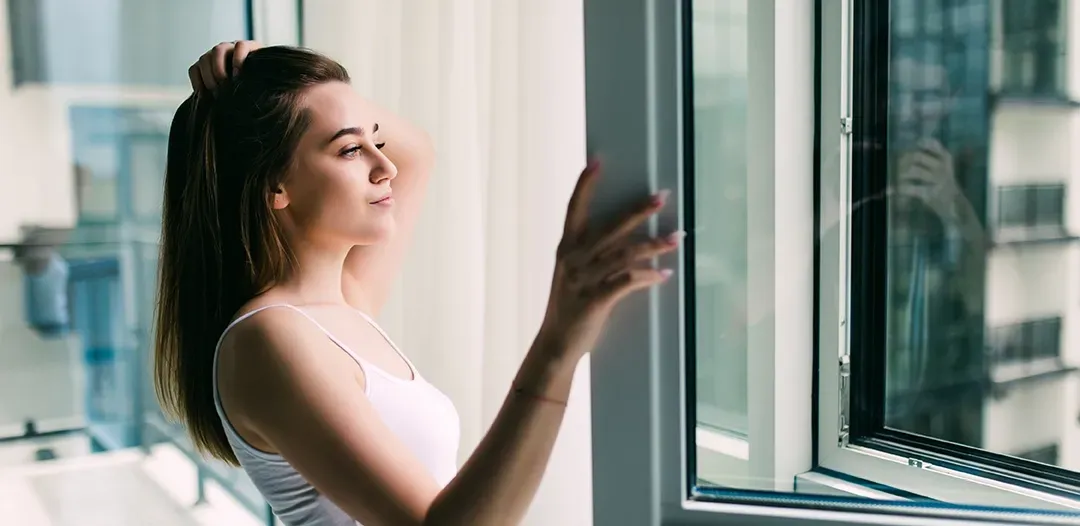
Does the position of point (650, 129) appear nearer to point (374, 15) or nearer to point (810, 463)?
point (810, 463)

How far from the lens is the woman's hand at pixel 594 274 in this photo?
0.76 m

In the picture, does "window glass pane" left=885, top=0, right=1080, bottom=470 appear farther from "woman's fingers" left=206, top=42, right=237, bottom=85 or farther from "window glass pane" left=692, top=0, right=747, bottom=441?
"woman's fingers" left=206, top=42, right=237, bottom=85

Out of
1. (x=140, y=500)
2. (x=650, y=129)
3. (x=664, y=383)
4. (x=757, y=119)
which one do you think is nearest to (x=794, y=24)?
(x=757, y=119)

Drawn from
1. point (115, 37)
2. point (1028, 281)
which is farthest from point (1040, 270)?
point (115, 37)

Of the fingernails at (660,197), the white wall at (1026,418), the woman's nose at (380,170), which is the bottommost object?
the white wall at (1026,418)

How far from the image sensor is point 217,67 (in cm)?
95

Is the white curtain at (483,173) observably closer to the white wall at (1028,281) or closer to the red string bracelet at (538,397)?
the red string bracelet at (538,397)

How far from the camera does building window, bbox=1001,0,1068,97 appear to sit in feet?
2.51

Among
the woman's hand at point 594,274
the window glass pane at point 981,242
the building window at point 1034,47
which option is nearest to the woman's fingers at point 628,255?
the woman's hand at point 594,274

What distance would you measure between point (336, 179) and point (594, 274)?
33 centimetres

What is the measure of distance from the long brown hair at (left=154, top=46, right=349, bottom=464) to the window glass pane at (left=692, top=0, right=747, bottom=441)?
43cm

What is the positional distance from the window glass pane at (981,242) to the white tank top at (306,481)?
52 cm

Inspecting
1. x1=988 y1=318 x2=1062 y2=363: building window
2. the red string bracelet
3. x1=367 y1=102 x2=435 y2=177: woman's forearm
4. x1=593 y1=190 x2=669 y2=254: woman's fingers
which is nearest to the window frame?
x1=988 y1=318 x2=1062 y2=363: building window

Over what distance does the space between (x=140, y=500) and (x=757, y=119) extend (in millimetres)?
1183
